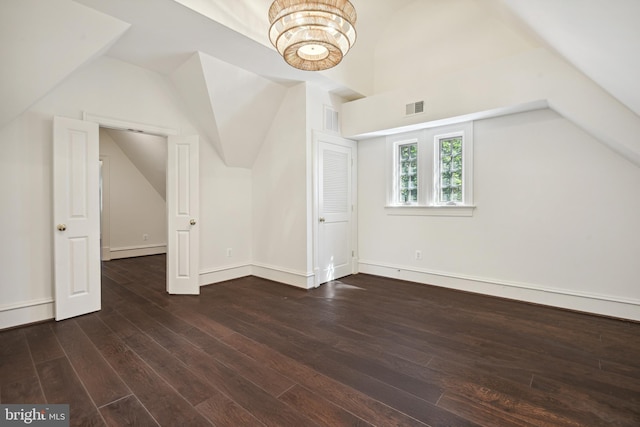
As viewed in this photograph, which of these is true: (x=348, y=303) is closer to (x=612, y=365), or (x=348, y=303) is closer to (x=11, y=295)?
(x=612, y=365)

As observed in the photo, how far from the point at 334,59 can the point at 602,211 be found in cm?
326

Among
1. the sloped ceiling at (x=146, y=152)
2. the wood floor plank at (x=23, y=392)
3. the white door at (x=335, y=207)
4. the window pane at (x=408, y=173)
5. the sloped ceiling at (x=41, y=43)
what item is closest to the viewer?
Answer: the wood floor plank at (x=23, y=392)

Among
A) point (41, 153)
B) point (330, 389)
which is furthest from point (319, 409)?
point (41, 153)

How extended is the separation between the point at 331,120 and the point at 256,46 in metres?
1.68

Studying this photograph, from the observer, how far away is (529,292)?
11.8 feet

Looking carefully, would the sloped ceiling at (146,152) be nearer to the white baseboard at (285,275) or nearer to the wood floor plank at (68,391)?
the white baseboard at (285,275)

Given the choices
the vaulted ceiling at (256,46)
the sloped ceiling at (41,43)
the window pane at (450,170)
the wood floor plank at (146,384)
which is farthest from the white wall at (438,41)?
the wood floor plank at (146,384)

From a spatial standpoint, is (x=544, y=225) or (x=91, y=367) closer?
(x=91, y=367)

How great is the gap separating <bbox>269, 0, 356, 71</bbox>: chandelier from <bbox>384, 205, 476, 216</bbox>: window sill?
2.63 meters

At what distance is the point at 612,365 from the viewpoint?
224 cm

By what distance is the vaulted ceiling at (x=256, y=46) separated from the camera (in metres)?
2.11

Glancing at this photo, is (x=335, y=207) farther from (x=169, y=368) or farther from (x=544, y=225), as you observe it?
(x=169, y=368)

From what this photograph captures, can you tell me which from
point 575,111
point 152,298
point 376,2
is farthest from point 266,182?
point 575,111

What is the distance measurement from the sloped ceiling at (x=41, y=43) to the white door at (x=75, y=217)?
1.56 feet
